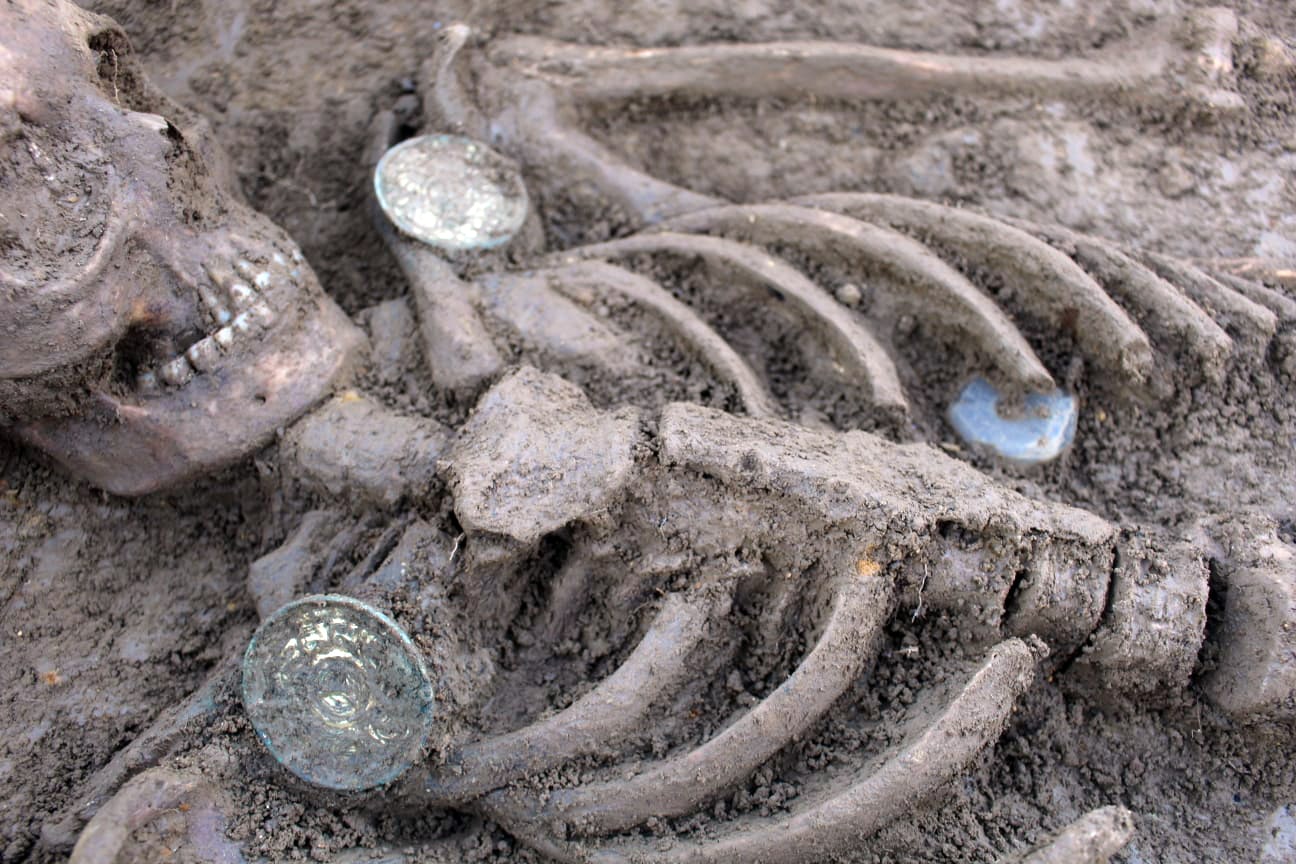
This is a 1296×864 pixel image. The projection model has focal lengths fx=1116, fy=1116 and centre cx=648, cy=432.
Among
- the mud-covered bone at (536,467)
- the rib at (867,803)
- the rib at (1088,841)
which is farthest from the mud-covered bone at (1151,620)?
the mud-covered bone at (536,467)

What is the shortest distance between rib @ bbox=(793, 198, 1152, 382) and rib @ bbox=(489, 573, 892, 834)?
2.96ft

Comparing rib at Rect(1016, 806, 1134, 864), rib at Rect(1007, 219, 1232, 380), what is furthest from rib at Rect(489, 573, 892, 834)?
rib at Rect(1007, 219, 1232, 380)

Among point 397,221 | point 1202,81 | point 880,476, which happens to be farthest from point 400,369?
point 1202,81

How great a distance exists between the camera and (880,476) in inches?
88.5

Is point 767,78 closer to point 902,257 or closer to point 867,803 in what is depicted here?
point 902,257

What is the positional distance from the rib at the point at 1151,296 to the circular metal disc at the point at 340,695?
179 cm

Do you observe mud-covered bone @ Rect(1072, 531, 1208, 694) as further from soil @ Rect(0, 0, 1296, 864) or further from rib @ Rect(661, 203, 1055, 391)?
rib @ Rect(661, 203, 1055, 391)

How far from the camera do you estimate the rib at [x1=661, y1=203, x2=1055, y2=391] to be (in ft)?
8.39

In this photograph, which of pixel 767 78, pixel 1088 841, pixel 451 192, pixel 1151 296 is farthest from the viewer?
pixel 767 78

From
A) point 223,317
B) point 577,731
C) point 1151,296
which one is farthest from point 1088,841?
point 223,317

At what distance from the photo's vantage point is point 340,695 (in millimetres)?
2152

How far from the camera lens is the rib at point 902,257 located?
2559 millimetres

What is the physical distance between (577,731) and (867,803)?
555mm

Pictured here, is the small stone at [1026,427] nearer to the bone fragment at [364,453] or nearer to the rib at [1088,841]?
the rib at [1088,841]
